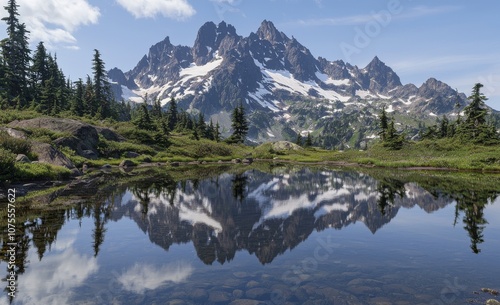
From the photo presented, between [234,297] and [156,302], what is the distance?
2288mm

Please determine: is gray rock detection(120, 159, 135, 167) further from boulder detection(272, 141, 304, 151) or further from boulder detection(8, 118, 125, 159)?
boulder detection(272, 141, 304, 151)

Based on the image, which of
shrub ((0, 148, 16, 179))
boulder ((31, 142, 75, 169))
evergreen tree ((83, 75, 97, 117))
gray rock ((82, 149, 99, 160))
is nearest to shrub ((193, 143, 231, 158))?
gray rock ((82, 149, 99, 160))

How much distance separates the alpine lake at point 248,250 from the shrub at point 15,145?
10.7 meters

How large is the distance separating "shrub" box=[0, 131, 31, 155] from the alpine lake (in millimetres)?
10650

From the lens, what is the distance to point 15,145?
3391cm

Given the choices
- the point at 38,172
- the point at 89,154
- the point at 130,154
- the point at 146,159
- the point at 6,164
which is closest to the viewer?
the point at 6,164

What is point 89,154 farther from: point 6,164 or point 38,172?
point 6,164

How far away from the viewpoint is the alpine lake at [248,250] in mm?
10328

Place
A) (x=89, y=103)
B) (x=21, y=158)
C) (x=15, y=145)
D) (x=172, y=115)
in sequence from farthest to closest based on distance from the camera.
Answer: (x=172, y=115) < (x=89, y=103) < (x=15, y=145) < (x=21, y=158)

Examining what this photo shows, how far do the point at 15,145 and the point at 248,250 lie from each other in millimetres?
31138

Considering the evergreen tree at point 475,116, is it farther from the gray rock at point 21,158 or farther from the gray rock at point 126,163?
the gray rock at point 21,158

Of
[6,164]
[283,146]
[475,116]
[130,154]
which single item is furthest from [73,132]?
[475,116]

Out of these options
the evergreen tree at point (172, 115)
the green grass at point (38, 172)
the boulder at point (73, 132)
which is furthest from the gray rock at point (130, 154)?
the evergreen tree at point (172, 115)

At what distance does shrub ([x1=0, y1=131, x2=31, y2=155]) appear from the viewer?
107 feet
